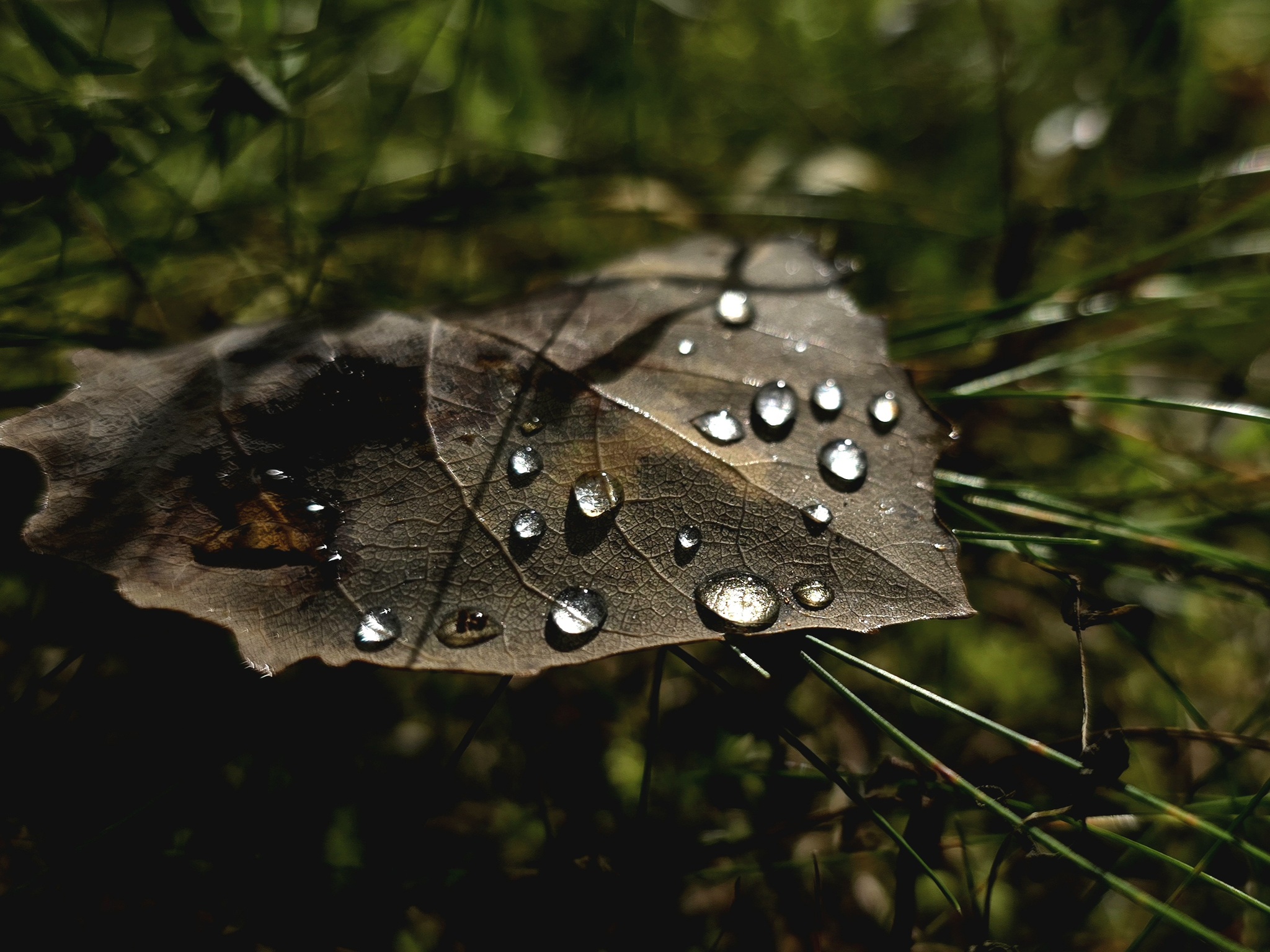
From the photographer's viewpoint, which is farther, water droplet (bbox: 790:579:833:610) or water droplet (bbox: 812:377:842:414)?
water droplet (bbox: 812:377:842:414)

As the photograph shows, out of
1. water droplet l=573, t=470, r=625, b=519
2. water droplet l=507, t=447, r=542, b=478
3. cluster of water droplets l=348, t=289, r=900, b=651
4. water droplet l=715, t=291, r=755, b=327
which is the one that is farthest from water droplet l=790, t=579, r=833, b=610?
water droplet l=715, t=291, r=755, b=327

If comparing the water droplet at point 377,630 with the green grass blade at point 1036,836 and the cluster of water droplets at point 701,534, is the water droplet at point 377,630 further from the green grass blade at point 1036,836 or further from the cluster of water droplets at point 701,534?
the green grass blade at point 1036,836

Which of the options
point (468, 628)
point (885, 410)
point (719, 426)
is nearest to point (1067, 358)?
point (885, 410)

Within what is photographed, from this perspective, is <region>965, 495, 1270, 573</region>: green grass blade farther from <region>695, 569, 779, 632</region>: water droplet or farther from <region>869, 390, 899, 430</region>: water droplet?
<region>695, 569, 779, 632</region>: water droplet

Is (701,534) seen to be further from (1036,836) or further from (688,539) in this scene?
(1036,836)

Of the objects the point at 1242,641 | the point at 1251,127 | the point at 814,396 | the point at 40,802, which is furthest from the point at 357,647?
the point at 1251,127
